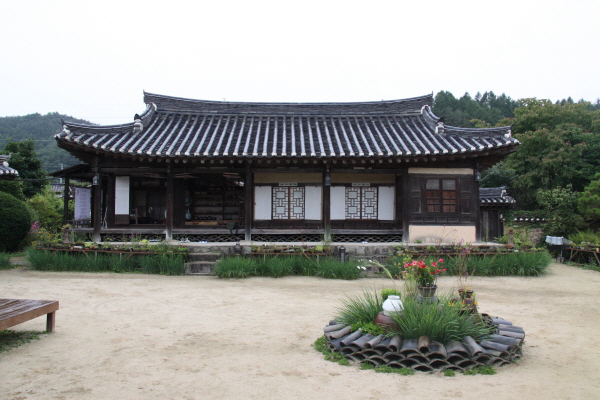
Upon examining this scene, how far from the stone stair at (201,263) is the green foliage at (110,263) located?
300 millimetres

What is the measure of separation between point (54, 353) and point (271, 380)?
306 cm

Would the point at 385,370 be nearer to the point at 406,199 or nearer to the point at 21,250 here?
the point at 406,199

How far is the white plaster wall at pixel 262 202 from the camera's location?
53.8ft

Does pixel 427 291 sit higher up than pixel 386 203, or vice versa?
pixel 386 203

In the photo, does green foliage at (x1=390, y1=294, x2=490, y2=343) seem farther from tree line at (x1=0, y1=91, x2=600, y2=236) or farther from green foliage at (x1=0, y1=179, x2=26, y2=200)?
green foliage at (x1=0, y1=179, x2=26, y2=200)

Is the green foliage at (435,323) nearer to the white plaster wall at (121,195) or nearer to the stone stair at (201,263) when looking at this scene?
the stone stair at (201,263)

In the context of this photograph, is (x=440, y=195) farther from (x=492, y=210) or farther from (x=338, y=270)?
(x=492, y=210)

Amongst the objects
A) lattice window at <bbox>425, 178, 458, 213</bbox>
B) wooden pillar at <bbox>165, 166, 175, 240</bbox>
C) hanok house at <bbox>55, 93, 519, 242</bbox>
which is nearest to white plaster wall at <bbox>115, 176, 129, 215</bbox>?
hanok house at <bbox>55, 93, 519, 242</bbox>

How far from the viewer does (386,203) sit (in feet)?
54.3

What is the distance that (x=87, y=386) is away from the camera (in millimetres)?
4496

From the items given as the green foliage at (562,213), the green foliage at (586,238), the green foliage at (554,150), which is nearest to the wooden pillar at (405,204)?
the green foliage at (586,238)

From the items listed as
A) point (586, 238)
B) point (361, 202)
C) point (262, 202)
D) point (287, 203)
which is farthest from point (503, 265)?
point (262, 202)

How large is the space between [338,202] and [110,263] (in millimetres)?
8505

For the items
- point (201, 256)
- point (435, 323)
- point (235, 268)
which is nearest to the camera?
point (435, 323)
